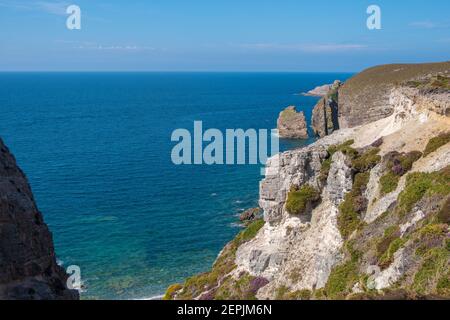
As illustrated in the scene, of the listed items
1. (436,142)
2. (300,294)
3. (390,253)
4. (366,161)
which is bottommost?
(300,294)

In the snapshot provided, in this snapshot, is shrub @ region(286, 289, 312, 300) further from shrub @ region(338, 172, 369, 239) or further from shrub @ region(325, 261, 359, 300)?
shrub @ region(338, 172, 369, 239)

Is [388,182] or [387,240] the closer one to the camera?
[387,240]

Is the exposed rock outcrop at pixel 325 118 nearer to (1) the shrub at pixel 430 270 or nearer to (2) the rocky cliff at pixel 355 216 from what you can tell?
(2) the rocky cliff at pixel 355 216

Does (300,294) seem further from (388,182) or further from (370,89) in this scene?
(370,89)

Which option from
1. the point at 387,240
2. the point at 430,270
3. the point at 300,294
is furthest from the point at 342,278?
the point at 430,270

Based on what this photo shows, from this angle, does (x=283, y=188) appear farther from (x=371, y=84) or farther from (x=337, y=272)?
(x=371, y=84)
